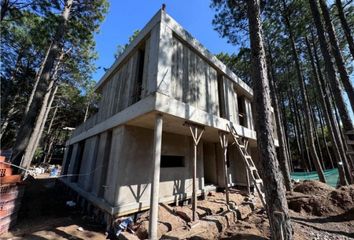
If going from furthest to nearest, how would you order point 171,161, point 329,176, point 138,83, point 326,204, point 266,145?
1. point 329,176
2. point 171,161
3. point 138,83
4. point 326,204
5. point 266,145

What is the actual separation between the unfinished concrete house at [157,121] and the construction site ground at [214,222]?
740 millimetres

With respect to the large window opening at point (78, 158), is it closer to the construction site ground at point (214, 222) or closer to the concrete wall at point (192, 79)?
the construction site ground at point (214, 222)

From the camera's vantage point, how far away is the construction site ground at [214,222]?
431 cm

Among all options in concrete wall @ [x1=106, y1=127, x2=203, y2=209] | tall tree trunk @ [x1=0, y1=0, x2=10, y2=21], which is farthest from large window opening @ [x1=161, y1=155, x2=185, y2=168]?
tall tree trunk @ [x1=0, y1=0, x2=10, y2=21]

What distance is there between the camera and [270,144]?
392cm

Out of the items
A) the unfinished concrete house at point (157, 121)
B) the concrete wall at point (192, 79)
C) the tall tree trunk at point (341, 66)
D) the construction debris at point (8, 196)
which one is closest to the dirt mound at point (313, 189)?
the unfinished concrete house at point (157, 121)

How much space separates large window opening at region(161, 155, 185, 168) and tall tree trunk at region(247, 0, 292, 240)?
3.81 meters

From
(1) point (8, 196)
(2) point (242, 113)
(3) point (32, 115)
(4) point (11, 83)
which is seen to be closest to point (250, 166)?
(2) point (242, 113)

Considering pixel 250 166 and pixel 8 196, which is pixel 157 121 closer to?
pixel 250 166

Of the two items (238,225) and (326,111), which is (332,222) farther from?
(326,111)

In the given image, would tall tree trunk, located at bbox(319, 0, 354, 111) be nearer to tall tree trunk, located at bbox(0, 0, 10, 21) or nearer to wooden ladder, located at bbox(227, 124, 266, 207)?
wooden ladder, located at bbox(227, 124, 266, 207)

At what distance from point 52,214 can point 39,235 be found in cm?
213

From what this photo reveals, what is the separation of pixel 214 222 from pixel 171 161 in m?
2.95

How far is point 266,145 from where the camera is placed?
3.91m
